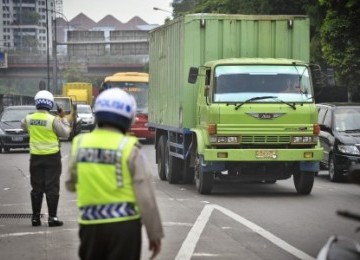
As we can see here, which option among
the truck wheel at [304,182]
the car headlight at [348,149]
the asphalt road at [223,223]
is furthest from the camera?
the car headlight at [348,149]

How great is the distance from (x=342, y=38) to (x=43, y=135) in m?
19.3

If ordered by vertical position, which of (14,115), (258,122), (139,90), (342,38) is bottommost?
(14,115)

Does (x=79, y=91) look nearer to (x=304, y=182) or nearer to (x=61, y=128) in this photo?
(x=304, y=182)

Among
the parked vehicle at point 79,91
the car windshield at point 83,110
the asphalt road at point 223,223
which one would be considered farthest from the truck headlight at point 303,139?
the parked vehicle at point 79,91

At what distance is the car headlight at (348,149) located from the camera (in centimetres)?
1976

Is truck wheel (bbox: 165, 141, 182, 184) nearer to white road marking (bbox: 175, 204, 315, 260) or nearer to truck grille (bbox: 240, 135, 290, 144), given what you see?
truck grille (bbox: 240, 135, 290, 144)

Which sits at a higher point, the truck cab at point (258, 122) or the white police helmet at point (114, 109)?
the white police helmet at point (114, 109)

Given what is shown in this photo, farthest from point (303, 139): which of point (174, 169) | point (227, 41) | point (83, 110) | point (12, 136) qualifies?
point (83, 110)

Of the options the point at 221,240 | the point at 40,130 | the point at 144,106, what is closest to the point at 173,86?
the point at 40,130

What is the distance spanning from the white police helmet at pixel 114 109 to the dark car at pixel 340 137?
14.4 m

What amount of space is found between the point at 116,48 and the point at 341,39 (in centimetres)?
7820

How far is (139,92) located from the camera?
4150 centimetres

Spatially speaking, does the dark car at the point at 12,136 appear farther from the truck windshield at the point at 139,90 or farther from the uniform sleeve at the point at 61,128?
the uniform sleeve at the point at 61,128

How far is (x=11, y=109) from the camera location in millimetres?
35562
